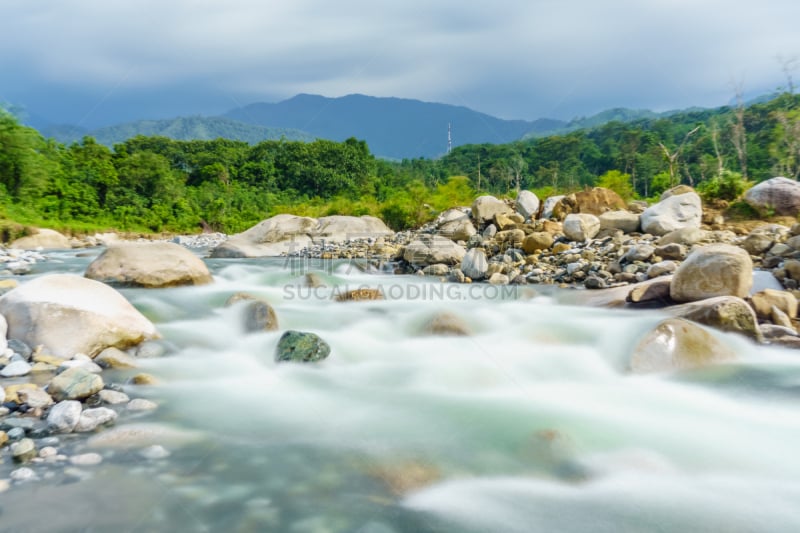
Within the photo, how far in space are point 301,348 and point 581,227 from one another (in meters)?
8.79

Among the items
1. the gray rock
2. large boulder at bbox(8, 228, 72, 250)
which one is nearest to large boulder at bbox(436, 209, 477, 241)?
the gray rock

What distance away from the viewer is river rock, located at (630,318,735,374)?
474 cm

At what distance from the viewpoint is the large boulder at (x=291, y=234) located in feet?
55.3

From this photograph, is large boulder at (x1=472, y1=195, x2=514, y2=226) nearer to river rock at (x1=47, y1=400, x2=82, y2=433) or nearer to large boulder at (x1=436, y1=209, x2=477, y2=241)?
large boulder at (x1=436, y1=209, x2=477, y2=241)

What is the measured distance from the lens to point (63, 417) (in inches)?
128

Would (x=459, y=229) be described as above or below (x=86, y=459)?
above

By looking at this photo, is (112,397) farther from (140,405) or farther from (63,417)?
(63,417)

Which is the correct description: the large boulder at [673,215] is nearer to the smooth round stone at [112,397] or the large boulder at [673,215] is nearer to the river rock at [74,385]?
the smooth round stone at [112,397]

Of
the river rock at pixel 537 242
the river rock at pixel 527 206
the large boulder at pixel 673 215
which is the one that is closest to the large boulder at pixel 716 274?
the large boulder at pixel 673 215

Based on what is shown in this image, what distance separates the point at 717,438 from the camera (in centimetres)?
359

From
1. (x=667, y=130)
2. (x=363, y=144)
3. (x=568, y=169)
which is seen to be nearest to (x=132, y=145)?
(x=363, y=144)

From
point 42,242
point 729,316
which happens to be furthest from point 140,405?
point 42,242

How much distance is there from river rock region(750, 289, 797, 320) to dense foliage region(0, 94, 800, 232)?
7.88m

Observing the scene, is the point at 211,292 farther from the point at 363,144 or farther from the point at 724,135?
the point at 724,135
